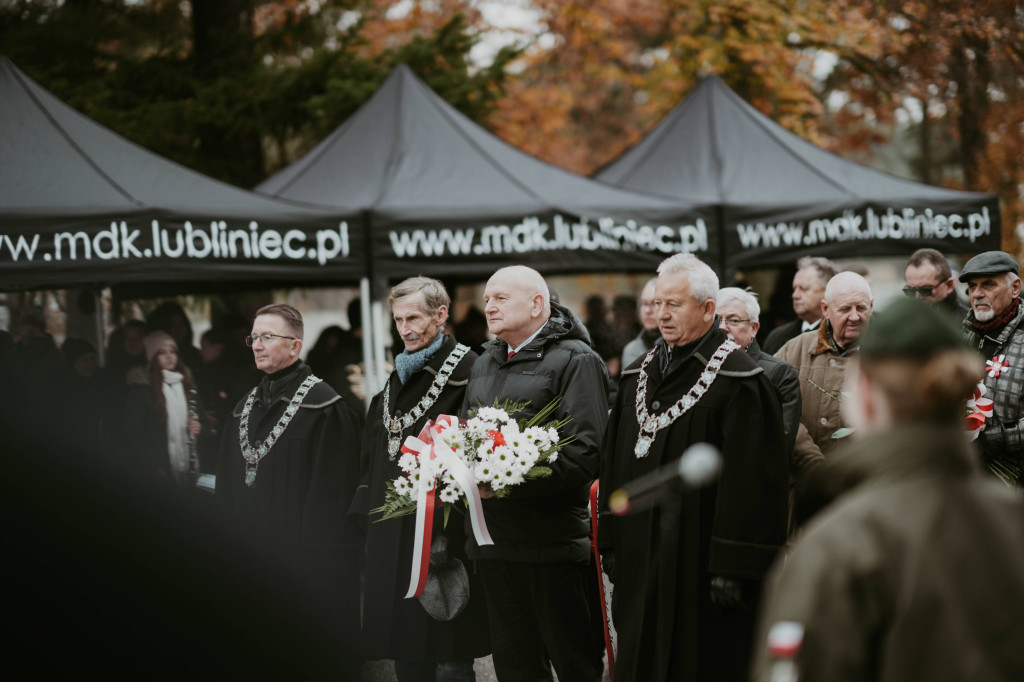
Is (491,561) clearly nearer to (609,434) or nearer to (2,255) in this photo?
(609,434)

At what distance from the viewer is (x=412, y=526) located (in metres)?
5.54

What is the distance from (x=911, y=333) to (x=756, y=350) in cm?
339

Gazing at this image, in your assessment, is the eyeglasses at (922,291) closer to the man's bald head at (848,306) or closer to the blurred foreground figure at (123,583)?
the man's bald head at (848,306)

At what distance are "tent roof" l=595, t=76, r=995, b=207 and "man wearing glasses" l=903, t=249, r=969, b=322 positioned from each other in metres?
2.28

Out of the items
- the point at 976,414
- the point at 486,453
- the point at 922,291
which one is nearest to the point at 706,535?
the point at 486,453

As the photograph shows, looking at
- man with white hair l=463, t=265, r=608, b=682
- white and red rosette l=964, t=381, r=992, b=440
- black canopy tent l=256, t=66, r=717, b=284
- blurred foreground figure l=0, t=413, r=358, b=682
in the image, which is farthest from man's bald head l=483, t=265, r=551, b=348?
black canopy tent l=256, t=66, r=717, b=284

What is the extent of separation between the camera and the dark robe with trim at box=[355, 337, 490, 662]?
535 centimetres

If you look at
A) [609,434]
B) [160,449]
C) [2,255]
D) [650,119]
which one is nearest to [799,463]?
[609,434]

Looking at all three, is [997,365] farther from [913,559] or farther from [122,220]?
[122,220]

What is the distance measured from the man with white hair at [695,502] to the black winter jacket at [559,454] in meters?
0.17

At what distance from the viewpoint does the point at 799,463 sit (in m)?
5.30

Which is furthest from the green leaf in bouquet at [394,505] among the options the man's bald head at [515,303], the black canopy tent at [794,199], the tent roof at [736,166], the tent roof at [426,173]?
the tent roof at [736,166]

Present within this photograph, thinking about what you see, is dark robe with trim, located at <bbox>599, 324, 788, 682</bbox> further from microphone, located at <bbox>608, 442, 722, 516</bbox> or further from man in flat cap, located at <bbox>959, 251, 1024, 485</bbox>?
microphone, located at <bbox>608, 442, 722, 516</bbox>

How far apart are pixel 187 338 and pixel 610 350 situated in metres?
3.78
